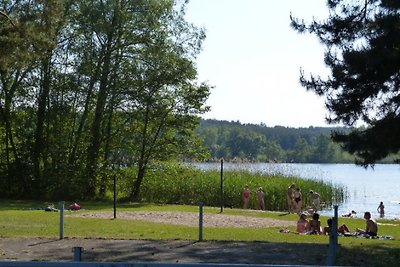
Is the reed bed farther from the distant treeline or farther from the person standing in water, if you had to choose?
the distant treeline

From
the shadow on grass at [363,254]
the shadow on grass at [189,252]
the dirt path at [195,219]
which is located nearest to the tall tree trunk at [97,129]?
the dirt path at [195,219]

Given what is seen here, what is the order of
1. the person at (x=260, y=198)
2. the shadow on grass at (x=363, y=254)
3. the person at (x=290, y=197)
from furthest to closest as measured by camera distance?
the person at (x=260, y=198), the person at (x=290, y=197), the shadow on grass at (x=363, y=254)

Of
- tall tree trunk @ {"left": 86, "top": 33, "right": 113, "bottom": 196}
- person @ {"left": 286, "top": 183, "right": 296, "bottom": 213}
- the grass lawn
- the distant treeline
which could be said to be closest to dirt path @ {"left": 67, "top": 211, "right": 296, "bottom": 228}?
the grass lawn

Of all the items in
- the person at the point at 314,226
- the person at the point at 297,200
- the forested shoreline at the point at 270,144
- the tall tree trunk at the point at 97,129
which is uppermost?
the forested shoreline at the point at 270,144

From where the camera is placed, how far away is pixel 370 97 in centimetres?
1697

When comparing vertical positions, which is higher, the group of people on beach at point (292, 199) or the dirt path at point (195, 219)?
the group of people on beach at point (292, 199)

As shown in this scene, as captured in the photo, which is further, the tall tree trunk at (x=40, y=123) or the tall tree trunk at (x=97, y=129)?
the tall tree trunk at (x=40, y=123)

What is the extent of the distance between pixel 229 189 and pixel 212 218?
10476 millimetres

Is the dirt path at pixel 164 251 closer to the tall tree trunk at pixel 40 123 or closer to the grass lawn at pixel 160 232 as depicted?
the grass lawn at pixel 160 232

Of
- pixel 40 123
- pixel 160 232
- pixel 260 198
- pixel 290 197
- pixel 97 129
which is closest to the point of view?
pixel 160 232

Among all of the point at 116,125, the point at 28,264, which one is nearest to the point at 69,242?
the point at 28,264

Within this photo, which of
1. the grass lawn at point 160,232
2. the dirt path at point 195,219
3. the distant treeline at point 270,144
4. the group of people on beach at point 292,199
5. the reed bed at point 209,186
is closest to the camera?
the grass lawn at point 160,232

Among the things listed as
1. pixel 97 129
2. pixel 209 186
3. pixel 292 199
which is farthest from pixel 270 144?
pixel 292 199

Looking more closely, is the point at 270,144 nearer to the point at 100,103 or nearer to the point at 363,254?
the point at 100,103
